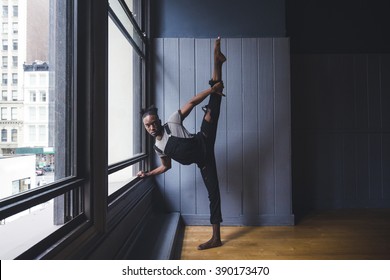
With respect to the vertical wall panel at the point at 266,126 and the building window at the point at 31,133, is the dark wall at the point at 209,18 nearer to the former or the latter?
the vertical wall panel at the point at 266,126

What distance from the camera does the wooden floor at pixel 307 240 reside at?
80.4 inches

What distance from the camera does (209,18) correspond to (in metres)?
2.93

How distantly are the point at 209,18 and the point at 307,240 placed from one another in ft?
8.86

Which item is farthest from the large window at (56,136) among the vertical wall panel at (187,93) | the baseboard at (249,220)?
the baseboard at (249,220)

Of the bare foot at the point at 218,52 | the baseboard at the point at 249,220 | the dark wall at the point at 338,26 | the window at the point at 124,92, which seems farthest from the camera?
the dark wall at the point at 338,26

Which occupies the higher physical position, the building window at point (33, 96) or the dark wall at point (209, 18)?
the dark wall at point (209, 18)

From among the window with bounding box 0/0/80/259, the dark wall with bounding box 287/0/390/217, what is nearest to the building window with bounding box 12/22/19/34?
the window with bounding box 0/0/80/259

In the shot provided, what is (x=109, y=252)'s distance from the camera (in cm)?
142

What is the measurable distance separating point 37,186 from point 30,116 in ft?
0.94

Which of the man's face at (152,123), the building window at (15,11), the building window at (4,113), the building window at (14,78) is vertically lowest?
the building window at (4,113)

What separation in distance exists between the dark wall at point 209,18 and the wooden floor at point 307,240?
7.53 ft

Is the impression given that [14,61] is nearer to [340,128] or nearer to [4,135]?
[4,135]

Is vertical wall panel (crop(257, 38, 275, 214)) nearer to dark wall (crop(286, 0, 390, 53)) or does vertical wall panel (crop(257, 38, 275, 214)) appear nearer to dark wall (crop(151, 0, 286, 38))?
dark wall (crop(151, 0, 286, 38))

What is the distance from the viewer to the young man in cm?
201
